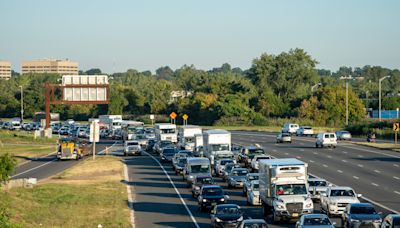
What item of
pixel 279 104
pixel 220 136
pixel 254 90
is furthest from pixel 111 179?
pixel 254 90

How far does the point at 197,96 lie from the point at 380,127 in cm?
5941

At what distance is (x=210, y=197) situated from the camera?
4162 cm

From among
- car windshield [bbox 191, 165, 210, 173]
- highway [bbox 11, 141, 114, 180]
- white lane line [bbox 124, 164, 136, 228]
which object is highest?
car windshield [bbox 191, 165, 210, 173]

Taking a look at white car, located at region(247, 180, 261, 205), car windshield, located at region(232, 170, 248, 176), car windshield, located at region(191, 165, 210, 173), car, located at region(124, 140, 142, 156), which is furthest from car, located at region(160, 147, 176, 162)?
white car, located at region(247, 180, 261, 205)

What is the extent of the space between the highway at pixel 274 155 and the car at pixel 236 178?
1.50 feet

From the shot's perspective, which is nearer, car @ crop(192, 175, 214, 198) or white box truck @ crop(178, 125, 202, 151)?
car @ crop(192, 175, 214, 198)

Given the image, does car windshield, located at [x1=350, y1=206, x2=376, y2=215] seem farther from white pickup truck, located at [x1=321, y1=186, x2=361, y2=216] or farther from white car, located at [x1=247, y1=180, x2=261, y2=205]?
white car, located at [x1=247, y1=180, x2=261, y2=205]

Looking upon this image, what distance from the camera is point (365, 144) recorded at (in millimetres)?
95375

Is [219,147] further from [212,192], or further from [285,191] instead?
[285,191]

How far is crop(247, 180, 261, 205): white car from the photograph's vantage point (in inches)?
1705

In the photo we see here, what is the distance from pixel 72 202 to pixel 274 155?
115ft

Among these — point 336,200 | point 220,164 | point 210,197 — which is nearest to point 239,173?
point 220,164

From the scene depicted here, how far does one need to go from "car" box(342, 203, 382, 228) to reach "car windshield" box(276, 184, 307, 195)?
2.98m

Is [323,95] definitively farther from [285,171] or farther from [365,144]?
[285,171]
